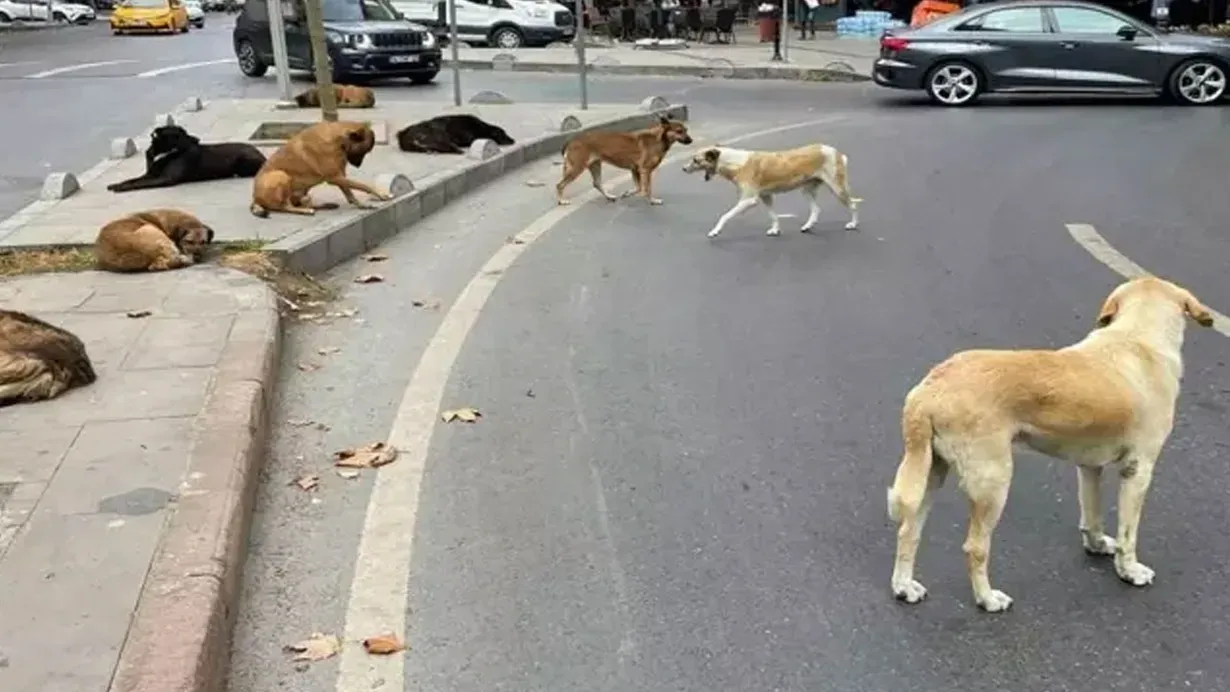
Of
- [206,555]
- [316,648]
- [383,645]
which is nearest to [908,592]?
[383,645]

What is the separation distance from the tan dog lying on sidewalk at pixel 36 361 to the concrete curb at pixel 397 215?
253cm

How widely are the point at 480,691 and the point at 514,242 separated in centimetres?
609

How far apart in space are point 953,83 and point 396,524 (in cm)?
1619

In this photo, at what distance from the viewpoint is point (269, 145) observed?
45.0 ft

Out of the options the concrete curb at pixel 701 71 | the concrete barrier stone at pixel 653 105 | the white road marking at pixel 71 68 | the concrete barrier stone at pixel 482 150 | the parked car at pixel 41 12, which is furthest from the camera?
the parked car at pixel 41 12

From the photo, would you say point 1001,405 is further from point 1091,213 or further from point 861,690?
point 1091,213

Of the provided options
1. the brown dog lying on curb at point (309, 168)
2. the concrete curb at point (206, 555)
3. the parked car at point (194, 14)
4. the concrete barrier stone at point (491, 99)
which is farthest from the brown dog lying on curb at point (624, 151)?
the parked car at point (194, 14)

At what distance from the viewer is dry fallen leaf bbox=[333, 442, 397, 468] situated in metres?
4.95

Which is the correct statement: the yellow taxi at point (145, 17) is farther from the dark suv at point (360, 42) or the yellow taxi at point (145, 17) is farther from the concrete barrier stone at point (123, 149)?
the concrete barrier stone at point (123, 149)

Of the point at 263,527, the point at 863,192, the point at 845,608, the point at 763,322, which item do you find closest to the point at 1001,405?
the point at 845,608

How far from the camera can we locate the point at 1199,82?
60.8 ft

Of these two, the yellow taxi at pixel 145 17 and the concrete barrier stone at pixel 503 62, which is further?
the yellow taxi at pixel 145 17

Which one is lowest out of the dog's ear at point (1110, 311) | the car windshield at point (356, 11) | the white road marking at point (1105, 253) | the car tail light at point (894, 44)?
the white road marking at point (1105, 253)

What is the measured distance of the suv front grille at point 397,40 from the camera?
2262 cm
